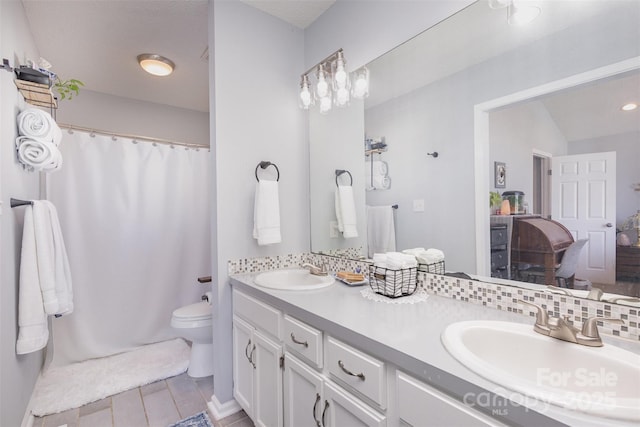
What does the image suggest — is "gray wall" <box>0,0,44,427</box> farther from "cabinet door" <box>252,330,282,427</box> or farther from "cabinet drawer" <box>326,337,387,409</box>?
"cabinet drawer" <box>326,337,387,409</box>

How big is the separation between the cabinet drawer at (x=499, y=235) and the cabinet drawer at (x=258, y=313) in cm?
98

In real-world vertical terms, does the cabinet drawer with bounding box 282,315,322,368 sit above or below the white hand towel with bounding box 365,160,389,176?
below

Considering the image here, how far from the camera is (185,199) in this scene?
9.55 ft

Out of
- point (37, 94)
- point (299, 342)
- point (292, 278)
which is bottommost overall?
point (299, 342)

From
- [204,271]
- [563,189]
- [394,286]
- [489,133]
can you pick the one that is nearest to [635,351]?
[563,189]

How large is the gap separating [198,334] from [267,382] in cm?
99

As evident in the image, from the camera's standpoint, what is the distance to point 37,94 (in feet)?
5.32

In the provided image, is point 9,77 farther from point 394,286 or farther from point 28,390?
point 394,286

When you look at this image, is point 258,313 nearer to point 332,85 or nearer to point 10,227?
point 10,227

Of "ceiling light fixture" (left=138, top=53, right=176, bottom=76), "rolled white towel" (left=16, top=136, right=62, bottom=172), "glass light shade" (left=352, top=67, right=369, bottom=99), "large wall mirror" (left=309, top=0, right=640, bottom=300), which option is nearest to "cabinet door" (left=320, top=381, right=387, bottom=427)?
"large wall mirror" (left=309, top=0, right=640, bottom=300)

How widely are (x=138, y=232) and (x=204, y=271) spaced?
72 centimetres

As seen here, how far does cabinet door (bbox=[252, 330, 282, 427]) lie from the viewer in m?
1.32

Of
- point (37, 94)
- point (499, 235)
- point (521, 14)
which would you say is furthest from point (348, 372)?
point (37, 94)

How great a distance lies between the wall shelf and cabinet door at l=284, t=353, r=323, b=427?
1.93m
